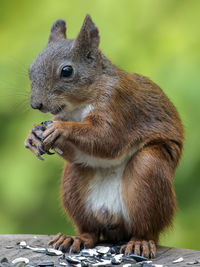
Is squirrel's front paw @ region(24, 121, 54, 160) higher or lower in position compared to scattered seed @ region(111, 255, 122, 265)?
higher

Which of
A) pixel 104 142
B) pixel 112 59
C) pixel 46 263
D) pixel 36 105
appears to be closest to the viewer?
pixel 46 263

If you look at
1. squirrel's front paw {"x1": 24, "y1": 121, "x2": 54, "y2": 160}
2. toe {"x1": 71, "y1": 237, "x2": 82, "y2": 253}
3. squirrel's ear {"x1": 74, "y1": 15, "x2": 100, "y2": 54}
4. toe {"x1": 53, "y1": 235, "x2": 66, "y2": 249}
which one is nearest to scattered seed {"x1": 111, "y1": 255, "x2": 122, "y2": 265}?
toe {"x1": 71, "y1": 237, "x2": 82, "y2": 253}

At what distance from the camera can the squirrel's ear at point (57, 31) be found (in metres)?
4.37

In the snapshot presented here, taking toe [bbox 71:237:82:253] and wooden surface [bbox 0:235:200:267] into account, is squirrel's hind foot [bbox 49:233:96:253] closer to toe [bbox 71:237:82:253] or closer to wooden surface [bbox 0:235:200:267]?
toe [bbox 71:237:82:253]

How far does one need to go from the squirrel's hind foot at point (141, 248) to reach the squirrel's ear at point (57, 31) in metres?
1.49

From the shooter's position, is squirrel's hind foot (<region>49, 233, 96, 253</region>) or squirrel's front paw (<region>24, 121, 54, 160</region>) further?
squirrel's hind foot (<region>49, 233, 96, 253</region>)

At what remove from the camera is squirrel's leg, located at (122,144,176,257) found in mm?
3891

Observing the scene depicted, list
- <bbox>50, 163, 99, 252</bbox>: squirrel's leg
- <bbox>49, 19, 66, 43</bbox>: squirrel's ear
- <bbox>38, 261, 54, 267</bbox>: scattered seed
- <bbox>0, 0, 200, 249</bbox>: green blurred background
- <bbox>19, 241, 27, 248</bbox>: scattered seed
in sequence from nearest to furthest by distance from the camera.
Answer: <bbox>38, 261, 54, 267</bbox>: scattered seed
<bbox>19, 241, 27, 248</bbox>: scattered seed
<bbox>50, 163, 99, 252</bbox>: squirrel's leg
<bbox>49, 19, 66, 43</bbox>: squirrel's ear
<bbox>0, 0, 200, 249</bbox>: green blurred background

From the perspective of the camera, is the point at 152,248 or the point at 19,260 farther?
the point at 152,248

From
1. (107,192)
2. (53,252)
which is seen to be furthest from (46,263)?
(107,192)

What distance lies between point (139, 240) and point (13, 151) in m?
1.36

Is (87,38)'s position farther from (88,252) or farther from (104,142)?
(88,252)

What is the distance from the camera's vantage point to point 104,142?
12.8ft

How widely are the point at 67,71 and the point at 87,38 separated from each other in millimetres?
279
